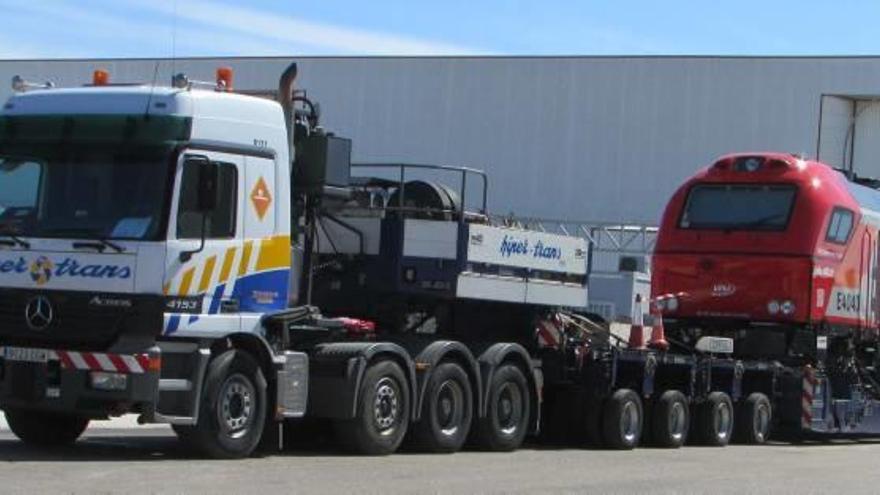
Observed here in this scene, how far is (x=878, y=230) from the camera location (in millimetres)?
21719

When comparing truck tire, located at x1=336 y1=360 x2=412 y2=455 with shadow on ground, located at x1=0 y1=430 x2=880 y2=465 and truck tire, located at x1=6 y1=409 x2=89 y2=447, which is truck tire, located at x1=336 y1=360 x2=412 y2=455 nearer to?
shadow on ground, located at x1=0 y1=430 x2=880 y2=465

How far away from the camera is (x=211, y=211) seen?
12.3m

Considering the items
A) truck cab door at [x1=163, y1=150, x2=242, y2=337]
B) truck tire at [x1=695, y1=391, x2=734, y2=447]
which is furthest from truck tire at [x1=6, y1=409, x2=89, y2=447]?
truck tire at [x1=695, y1=391, x2=734, y2=447]

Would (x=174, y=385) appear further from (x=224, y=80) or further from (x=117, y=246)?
(x=224, y=80)

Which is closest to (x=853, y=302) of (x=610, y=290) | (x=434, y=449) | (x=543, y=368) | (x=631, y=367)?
(x=631, y=367)

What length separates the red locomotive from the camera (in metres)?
20.0

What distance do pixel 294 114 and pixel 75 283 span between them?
290 cm

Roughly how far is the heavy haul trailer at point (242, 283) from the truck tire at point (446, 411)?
22mm

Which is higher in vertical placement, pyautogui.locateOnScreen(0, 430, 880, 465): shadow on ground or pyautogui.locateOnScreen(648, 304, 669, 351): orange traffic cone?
pyautogui.locateOnScreen(648, 304, 669, 351): orange traffic cone

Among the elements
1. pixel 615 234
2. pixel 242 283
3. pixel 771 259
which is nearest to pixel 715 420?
pixel 771 259

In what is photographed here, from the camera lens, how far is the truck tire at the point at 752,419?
1975 cm

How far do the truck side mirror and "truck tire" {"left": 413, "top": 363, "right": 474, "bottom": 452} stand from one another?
3.59 metres

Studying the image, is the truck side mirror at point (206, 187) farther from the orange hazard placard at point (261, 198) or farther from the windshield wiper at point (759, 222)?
the windshield wiper at point (759, 222)

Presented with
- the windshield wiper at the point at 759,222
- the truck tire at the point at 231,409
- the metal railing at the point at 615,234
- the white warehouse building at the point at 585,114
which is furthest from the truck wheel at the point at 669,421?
the white warehouse building at the point at 585,114
